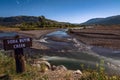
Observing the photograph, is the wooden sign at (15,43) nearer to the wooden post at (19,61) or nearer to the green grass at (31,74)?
the wooden post at (19,61)

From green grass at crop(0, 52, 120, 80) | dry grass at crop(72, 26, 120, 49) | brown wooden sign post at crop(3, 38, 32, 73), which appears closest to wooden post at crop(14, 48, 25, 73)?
brown wooden sign post at crop(3, 38, 32, 73)

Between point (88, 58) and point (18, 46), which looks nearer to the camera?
point (18, 46)

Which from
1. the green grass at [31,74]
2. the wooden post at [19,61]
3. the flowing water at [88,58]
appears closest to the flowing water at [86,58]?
the flowing water at [88,58]

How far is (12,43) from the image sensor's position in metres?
12.5

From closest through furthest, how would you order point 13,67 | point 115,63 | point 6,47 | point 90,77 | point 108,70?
point 90,77, point 6,47, point 13,67, point 108,70, point 115,63

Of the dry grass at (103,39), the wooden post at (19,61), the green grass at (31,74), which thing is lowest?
the dry grass at (103,39)

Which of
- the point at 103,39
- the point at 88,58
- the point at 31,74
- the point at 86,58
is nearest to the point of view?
the point at 31,74

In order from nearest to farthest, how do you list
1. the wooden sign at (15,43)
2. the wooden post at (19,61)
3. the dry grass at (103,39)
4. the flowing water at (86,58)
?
the wooden sign at (15,43)
the wooden post at (19,61)
the flowing water at (86,58)
the dry grass at (103,39)

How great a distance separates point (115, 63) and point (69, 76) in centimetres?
1074

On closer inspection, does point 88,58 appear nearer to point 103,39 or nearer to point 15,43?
point 15,43

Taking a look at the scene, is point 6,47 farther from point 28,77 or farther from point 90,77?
point 90,77

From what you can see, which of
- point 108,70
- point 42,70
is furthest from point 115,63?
point 42,70

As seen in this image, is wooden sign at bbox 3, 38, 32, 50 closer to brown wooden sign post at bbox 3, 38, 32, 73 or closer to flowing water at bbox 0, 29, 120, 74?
brown wooden sign post at bbox 3, 38, 32, 73


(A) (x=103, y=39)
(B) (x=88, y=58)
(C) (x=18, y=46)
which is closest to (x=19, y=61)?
(C) (x=18, y=46)
